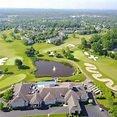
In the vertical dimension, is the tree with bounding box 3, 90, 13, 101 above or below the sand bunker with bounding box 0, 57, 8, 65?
above

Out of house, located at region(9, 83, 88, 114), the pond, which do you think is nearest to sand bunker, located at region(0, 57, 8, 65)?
the pond

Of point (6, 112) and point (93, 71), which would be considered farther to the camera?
point (93, 71)

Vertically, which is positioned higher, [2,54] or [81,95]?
[81,95]

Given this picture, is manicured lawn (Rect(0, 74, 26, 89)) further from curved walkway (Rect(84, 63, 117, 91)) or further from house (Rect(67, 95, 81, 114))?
house (Rect(67, 95, 81, 114))

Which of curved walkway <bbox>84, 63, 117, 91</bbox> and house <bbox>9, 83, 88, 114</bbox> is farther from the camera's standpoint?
curved walkway <bbox>84, 63, 117, 91</bbox>

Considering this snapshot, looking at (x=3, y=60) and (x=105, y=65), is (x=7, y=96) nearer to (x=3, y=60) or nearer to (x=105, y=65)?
(x=105, y=65)

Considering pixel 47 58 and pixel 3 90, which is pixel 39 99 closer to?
pixel 3 90

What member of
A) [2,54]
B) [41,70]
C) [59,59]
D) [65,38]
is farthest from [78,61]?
[65,38]
